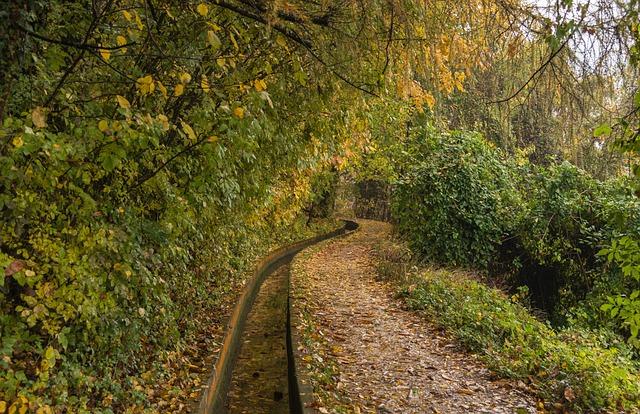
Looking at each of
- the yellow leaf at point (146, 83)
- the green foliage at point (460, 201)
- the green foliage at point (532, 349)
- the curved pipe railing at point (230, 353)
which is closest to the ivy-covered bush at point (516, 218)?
the green foliage at point (460, 201)

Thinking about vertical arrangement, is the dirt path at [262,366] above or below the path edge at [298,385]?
below

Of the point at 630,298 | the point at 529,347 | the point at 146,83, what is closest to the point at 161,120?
the point at 146,83

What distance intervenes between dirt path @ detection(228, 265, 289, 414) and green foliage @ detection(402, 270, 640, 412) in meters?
2.63

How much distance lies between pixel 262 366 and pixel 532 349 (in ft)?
12.6

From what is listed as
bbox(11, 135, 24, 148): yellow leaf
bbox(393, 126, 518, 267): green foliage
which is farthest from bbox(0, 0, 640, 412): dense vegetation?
bbox(393, 126, 518, 267): green foliage

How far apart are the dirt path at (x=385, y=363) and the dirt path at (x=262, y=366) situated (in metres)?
0.62

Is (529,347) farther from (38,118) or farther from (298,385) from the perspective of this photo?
(38,118)

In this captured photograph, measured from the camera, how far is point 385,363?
20.7 ft

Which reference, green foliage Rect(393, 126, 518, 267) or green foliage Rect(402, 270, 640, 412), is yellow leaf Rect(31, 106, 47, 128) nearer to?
green foliage Rect(402, 270, 640, 412)

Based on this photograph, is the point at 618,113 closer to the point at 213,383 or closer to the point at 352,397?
the point at 352,397

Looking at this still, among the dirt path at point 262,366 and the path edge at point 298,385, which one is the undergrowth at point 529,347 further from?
the dirt path at point 262,366

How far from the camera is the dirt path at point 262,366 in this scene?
19.7 ft

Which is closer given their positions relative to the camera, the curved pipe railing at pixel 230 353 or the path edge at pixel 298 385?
the path edge at pixel 298 385

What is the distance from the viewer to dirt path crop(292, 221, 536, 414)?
517 cm
